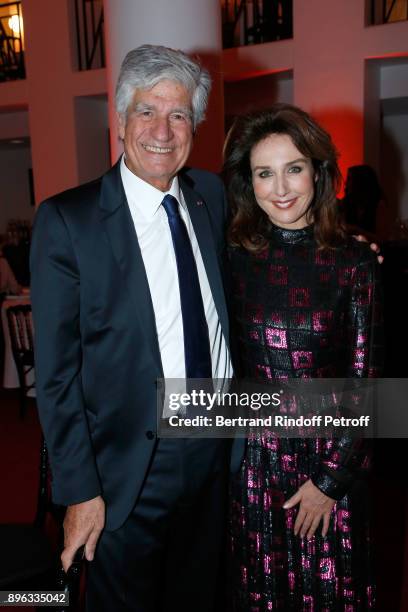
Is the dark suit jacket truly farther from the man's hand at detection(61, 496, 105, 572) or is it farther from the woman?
the woman

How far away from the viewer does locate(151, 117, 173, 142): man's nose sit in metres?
1.65

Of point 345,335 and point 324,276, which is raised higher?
point 324,276

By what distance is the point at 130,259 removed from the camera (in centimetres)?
161

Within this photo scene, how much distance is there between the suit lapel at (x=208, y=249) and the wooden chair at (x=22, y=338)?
3.60 m

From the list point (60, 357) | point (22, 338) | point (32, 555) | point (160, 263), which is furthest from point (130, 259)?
point (22, 338)

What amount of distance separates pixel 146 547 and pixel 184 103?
4.10ft

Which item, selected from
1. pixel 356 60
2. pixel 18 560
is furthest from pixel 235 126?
pixel 356 60

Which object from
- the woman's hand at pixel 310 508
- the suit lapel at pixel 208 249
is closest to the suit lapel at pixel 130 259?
the suit lapel at pixel 208 249

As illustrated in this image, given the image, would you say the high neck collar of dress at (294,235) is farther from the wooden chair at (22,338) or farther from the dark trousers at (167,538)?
the wooden chair at (22,338)

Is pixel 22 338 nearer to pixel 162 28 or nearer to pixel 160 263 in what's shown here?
pixel 162 28

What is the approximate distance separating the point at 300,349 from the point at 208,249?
1.28ft

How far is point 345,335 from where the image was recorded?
1.73 metres

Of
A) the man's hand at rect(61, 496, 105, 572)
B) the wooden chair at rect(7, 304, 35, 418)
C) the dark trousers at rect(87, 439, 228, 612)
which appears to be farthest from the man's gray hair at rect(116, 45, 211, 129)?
the wooden chair at rect(7, 304, 35, 418)

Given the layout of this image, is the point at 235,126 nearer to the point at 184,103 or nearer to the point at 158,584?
the point at 184,103
